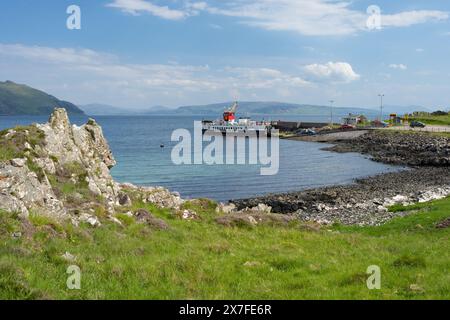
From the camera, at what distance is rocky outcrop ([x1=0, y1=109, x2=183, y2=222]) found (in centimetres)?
1770

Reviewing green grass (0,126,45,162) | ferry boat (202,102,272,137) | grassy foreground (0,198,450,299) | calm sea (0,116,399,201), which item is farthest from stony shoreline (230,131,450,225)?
ferry boat (202,102,272,137)

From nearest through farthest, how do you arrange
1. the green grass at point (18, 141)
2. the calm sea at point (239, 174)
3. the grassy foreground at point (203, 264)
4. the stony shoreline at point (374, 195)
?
the grassy foreground at point (203, 264) < the green grass at point (18, 141) < the stony shoreline at point (374, 195) < the calm sea at point (239, 174)

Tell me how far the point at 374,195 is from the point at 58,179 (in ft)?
122

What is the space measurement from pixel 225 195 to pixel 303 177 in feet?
64.7

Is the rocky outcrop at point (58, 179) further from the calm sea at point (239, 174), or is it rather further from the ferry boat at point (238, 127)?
the ferry boat at point (238, 127)

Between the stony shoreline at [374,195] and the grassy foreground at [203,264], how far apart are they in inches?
543

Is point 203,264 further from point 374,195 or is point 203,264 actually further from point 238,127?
point 238,127

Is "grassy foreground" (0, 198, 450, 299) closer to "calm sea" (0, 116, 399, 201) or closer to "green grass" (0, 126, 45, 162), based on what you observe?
"green grass" (0, 126, 45, 162)

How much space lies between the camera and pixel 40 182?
65.1 feet

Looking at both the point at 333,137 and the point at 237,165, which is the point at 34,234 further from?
the point at 333,137

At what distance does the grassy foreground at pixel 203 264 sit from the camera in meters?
11.7

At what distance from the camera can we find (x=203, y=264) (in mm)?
14844

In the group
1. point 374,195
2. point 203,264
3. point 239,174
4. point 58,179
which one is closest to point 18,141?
point 58,179

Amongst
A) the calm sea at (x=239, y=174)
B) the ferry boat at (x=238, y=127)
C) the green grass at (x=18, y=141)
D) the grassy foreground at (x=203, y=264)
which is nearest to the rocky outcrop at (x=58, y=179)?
the green grass at (x=18, y=141)
